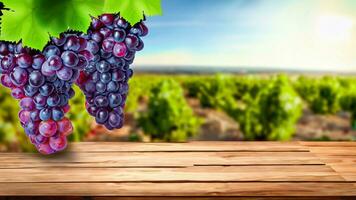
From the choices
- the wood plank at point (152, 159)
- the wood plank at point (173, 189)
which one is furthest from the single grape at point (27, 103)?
the wood plank at point (152, 159)

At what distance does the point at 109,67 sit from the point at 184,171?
3.13 ft

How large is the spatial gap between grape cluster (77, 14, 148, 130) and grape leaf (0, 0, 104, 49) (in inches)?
3.0

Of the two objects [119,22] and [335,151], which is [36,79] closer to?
[119,22]

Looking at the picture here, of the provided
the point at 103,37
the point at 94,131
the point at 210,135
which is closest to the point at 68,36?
the point at 103,37

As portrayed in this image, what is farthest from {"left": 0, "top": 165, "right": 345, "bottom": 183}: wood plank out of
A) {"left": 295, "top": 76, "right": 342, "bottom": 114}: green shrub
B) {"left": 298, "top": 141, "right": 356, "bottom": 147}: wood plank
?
{"left": 295, "top": 76, "right": 342, "bottom": 114}: green shrub

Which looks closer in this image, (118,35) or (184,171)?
(118,35)

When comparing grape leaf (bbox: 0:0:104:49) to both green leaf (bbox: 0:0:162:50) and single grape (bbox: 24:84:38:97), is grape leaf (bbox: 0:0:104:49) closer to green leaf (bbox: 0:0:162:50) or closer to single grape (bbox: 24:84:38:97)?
green leaf (bbox: 0:0:162:50)

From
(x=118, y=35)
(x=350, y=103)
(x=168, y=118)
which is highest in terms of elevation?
(x=118, y=35)

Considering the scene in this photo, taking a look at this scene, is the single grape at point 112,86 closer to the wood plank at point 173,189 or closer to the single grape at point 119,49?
the single grape at point 119,49

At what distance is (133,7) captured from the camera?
757 millimetres

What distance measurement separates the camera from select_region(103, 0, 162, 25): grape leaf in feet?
2.47

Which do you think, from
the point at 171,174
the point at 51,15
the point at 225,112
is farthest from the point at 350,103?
the point at 51,15

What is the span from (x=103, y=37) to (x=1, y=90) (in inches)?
224

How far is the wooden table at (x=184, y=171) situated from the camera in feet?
5.35
